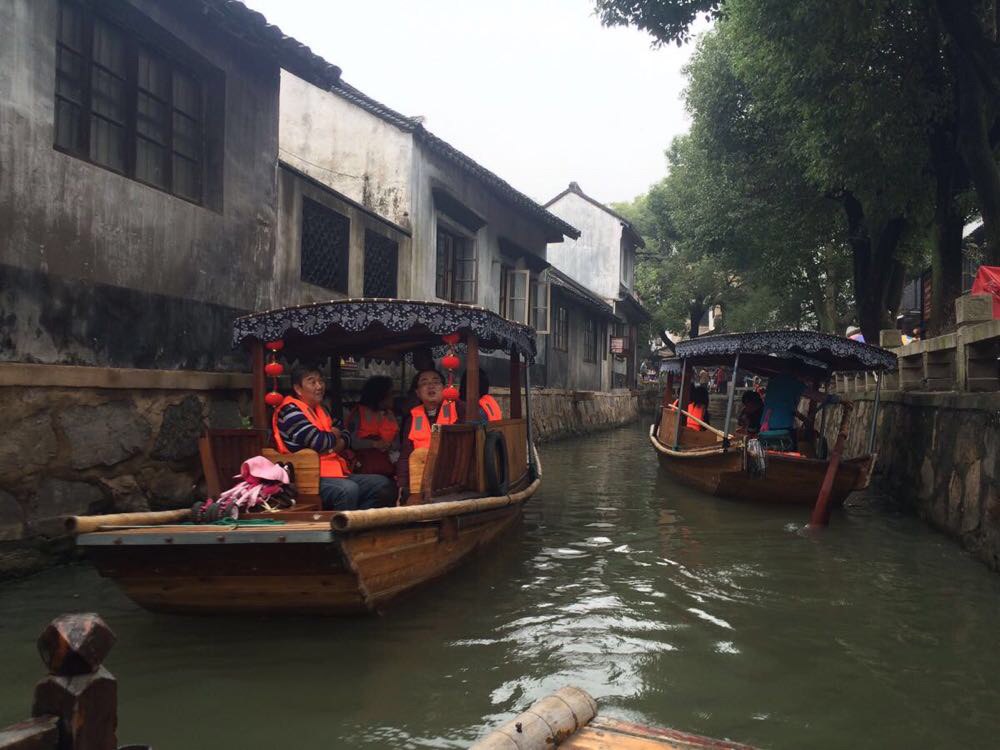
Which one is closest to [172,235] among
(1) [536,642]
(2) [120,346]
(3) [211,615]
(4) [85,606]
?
(2) [120,346]

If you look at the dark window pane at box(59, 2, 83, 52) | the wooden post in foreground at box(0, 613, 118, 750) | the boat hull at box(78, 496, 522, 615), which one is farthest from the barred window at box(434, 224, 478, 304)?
the wooden post in foreground at box(0, 613, 118, 750)

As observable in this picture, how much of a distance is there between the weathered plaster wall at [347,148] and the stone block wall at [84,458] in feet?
21.2

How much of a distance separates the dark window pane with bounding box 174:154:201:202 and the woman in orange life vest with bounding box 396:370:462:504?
313 cm

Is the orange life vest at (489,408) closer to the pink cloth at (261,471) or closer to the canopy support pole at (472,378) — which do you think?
the canopy support pole at (472,378)

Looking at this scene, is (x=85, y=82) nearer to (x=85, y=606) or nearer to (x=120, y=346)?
(x=120, y=346)

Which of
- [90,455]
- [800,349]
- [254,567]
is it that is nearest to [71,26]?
[90,455]

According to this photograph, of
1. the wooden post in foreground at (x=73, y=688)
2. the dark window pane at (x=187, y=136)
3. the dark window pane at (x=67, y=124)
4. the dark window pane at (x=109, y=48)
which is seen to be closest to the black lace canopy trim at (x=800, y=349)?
the dark window pane at (x=187, y=136)

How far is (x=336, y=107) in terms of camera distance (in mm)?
13539

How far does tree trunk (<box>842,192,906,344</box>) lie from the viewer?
1463 cm

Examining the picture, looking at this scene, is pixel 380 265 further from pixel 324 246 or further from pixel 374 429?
pixel 374 429

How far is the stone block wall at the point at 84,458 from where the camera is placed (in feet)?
18.0

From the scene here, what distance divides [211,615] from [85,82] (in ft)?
15.3

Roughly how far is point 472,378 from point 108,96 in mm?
4141

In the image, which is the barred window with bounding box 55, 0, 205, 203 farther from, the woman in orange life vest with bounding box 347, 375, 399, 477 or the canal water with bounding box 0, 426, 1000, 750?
the canal water with bounding box 0, 426, 1000, 750
